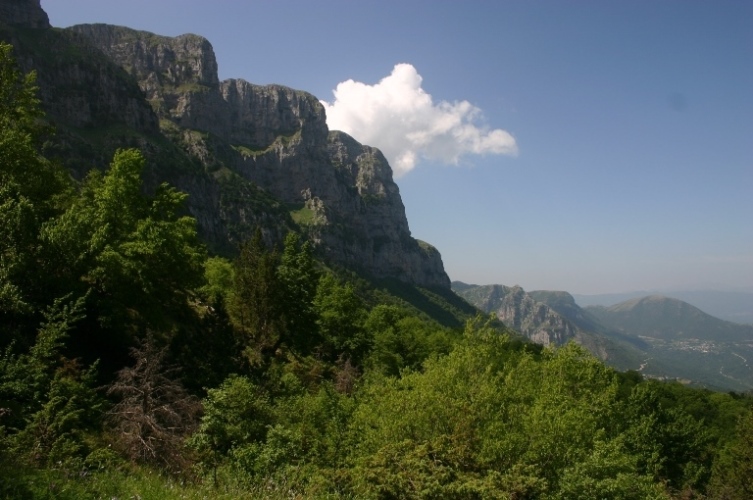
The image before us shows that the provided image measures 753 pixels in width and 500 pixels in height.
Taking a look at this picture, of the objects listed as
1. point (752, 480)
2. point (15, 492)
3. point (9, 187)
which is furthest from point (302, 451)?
point (752, 480)

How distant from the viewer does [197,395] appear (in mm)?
24609

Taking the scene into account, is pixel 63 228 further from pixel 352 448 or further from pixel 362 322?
pixel 362 322

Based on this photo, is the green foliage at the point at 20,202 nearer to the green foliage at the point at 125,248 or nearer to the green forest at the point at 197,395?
the green forest at the point at 197,395

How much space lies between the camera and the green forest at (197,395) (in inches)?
500

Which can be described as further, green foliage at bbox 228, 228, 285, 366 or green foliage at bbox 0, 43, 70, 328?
green foliage at bbox 228, 228, 285, 366

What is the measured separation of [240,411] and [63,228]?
11.8 metres

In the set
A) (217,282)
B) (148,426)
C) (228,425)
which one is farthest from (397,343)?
(148,426)

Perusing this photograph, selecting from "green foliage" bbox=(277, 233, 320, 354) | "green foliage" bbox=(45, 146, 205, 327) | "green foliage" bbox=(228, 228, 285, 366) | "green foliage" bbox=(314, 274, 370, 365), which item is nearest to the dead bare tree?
"green foliage" bbox=(45, 146, 205, 327)

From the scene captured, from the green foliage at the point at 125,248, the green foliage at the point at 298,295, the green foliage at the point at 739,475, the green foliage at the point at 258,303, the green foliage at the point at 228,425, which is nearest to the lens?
the green foliage at the point at 228,425

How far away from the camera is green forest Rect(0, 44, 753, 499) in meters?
12.7

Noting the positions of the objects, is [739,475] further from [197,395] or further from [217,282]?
[217,282]

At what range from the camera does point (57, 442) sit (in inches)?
443

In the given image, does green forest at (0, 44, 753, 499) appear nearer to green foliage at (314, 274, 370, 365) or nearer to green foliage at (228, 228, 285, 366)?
green foliage at (228, 228, 285, 366)

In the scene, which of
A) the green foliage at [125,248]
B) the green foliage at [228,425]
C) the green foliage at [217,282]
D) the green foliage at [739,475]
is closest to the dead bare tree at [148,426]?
the green foliage at [228,425]
